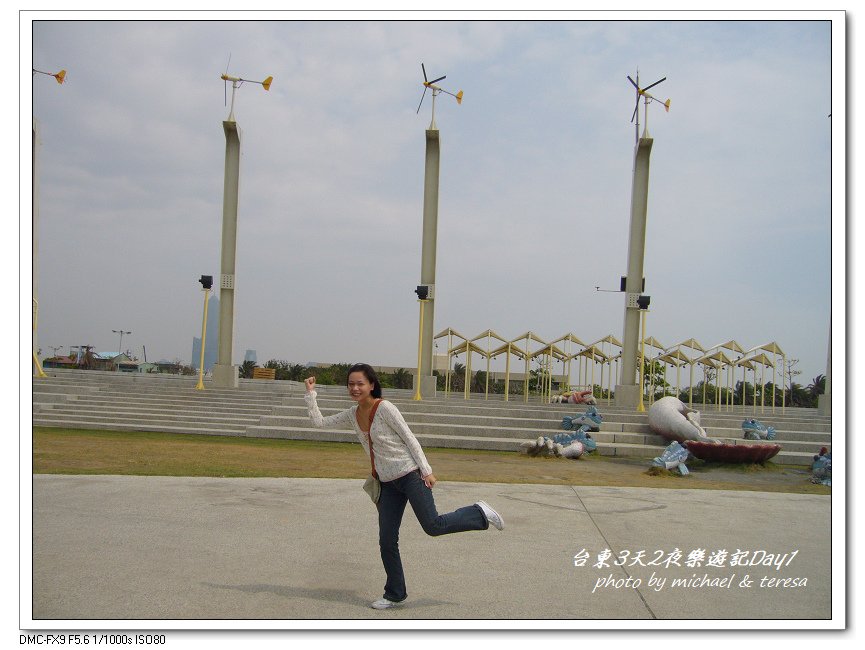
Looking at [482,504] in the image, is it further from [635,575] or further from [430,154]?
[430,154]

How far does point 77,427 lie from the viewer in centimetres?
1503

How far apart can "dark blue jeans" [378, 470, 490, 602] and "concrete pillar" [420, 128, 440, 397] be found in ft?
54.6

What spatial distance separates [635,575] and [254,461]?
6.85 meters

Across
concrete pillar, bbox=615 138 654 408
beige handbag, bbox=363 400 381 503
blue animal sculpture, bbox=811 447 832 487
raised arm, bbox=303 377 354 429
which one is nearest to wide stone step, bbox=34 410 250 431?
blue animal sculpture, bbox=811 447 832 487

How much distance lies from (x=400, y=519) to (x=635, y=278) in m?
18.4

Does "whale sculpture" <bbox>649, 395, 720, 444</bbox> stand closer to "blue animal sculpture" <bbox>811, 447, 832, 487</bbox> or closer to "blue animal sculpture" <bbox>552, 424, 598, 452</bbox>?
"blue animal sculpture" <bbox>552, 424, 598, 452</bbox>

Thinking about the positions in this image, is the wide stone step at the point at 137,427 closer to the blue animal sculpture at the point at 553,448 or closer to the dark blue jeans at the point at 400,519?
the blue animal sculpture at the point at 553,448

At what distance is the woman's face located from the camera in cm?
413

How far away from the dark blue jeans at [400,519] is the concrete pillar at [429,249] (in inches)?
655

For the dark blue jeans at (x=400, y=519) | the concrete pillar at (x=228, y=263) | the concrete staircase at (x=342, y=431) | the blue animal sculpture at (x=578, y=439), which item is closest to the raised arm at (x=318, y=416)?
the dark blue jeans at (x=400, y=519)

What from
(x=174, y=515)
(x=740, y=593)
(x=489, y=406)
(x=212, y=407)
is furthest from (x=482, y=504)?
(x=212, y=407)

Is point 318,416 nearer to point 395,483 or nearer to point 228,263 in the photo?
point 395,483

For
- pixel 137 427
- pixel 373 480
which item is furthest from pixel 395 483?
pixel 137 427

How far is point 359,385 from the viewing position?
4.14m
